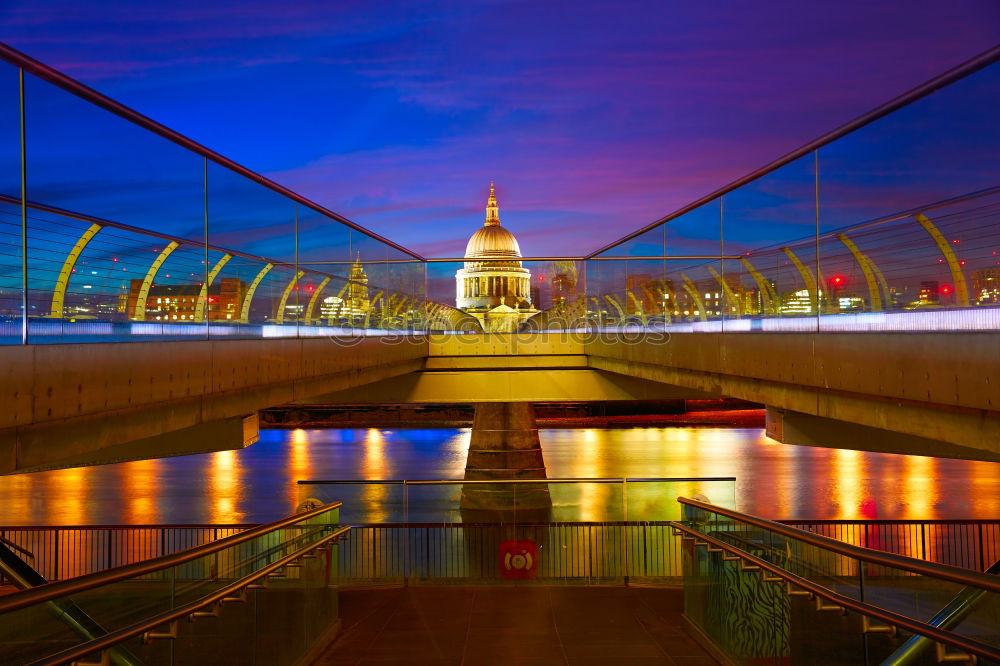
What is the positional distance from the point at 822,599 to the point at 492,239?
117412 millimetres

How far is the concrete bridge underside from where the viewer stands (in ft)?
14.8

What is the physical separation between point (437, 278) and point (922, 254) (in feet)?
51.0

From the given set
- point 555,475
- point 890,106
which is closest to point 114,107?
point 890,106

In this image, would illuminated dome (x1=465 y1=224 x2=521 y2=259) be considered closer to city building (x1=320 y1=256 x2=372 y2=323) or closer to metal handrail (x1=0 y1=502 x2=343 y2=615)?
city building (x1=320 y1=256 x2=372 y2=323)

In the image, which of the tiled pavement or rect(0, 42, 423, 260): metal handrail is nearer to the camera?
rect(0, 42, 423, 260): metal handrail

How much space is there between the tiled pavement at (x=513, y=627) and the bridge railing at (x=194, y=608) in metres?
0.65

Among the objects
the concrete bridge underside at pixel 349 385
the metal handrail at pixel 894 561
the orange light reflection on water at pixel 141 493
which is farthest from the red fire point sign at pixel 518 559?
the orange light reflection on water at pixel 141 493

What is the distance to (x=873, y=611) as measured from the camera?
4320 millimetres

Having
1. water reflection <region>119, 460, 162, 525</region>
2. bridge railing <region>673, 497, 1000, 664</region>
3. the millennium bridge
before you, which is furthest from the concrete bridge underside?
water reflection <region>119, 460, 162, 525</region>

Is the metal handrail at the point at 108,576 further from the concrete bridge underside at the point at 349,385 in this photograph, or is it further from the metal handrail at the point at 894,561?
the metal handrail at the point at 894,561

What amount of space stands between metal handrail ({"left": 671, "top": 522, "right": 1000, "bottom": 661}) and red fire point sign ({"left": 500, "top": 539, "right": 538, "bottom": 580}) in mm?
3979

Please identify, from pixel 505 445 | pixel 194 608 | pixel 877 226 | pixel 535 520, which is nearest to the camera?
pixel 194 608

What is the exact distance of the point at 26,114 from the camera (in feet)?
14.5

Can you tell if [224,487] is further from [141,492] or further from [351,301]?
[351,301]
